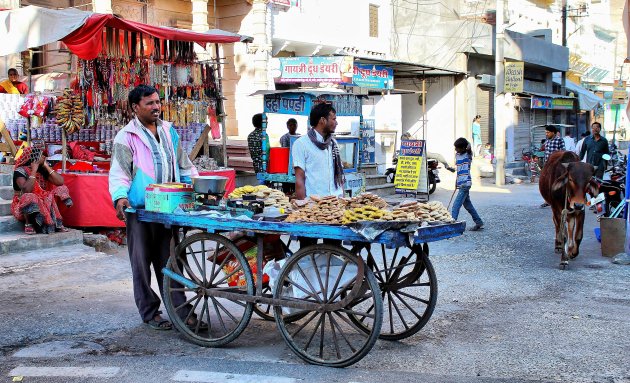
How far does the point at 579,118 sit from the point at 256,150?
27468 mm

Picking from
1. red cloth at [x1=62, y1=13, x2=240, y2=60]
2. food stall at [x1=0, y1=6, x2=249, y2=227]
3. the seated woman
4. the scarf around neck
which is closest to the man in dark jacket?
food stall at [x1=0, y1=6, x2=249, y2=227]

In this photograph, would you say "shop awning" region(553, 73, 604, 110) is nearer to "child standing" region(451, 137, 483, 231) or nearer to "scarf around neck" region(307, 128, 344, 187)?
"child standing" region(451, 137, 483, 231)

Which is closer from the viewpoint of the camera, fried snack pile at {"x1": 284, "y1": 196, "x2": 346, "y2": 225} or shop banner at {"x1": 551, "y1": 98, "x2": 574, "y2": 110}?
fried snack pile at {"x1": 284, "y1": 196, "x2": 346, "y2": 225}

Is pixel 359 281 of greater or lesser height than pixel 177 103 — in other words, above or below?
below

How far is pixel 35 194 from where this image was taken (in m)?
9.19

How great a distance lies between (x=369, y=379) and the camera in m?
4.63

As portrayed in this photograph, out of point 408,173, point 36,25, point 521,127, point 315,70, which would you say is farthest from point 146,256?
point 521,127

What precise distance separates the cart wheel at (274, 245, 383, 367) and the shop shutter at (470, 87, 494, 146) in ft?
78.8

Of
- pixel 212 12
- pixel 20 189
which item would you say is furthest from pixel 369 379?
pixel 212 12

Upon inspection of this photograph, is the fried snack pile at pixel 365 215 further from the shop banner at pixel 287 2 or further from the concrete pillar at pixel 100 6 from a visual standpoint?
the shop banner at pixel 287 2

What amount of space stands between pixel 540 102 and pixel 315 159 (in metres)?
26.0

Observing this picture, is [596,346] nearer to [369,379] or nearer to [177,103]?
[369,379]

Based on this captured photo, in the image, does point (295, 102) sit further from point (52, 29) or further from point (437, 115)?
point (437, 115)

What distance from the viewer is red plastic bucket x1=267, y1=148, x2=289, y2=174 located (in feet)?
42.6
